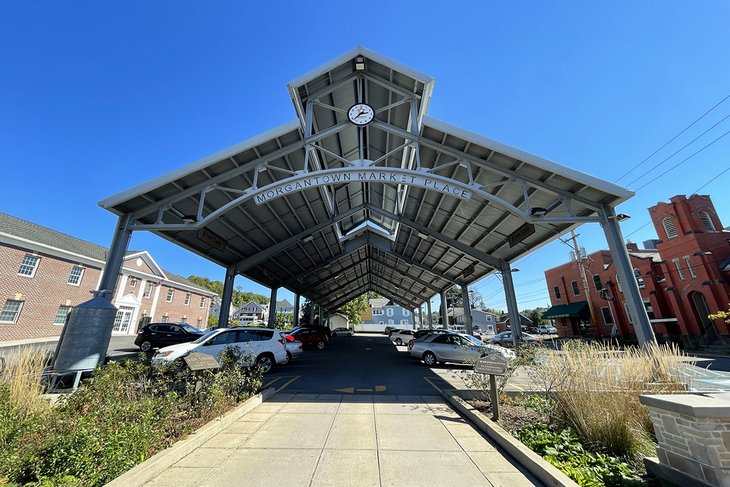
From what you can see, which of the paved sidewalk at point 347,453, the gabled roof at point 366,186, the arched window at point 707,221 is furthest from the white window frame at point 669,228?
the paved sidewalk at point 347,453

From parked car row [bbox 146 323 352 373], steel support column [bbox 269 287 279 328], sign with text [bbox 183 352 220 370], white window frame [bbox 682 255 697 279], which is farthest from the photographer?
steel support column [bbox 269 287 279 328]

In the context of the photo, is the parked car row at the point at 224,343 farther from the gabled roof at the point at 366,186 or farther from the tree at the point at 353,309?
the tree at the point at 353,309

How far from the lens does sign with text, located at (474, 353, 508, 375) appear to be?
571 cm

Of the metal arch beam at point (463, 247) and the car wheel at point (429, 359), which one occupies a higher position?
the metal arch beam at point (463, 247)

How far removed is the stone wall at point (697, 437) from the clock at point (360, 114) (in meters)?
11.0

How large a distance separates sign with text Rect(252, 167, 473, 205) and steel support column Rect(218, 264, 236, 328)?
8.79 m

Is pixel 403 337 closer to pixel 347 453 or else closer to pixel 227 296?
pixel 227 296

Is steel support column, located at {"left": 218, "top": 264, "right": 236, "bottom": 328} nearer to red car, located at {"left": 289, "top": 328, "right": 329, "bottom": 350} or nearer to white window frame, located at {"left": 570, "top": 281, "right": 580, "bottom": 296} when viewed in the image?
red car, located at {"left": 289, "top": 328, "right": 329, "bottom": 350}

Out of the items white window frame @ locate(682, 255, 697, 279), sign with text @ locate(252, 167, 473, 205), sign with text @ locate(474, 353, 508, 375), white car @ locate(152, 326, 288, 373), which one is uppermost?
sign with text @ locate(252, 167, 473, 205)

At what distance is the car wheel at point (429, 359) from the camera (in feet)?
46.9

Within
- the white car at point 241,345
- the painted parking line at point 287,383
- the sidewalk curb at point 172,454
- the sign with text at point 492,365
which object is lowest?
the sidewalk curb at point 172,454

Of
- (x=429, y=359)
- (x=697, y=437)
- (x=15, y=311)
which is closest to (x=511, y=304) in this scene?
(x=429, y=359)

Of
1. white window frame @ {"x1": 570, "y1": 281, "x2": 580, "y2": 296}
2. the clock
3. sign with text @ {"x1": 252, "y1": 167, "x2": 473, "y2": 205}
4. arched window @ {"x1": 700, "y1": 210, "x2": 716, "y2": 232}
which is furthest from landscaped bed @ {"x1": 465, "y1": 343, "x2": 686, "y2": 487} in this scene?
white window frame @ {"x1": 570, "y1": 281, "x2": 580, "y2": 296}

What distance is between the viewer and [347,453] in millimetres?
Answer: 4293
